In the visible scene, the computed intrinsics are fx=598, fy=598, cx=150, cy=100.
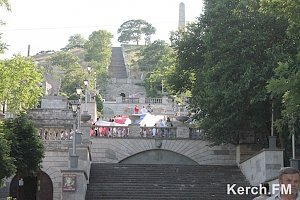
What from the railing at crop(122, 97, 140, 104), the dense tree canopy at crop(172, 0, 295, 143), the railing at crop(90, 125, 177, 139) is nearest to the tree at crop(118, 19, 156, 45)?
the railing at crop(122, 97, 140, 104)

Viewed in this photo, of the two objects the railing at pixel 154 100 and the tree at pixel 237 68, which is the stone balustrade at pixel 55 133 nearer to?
the tree at pixel 237 68

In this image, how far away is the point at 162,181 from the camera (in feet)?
87.2

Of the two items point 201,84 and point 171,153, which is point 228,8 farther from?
point 171,153

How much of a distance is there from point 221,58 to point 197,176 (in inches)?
221

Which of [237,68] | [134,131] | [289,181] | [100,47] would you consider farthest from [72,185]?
[100,47]

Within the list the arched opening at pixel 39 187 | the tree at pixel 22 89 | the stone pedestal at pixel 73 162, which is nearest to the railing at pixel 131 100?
the tree at pixel 22 89

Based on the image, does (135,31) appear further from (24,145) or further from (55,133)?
(24,145)

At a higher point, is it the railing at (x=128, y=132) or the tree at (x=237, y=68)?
the tree at (x=237, y=68)

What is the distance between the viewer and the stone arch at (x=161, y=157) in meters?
32.4

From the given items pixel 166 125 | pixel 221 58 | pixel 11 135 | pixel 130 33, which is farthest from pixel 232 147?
pixel 130 33

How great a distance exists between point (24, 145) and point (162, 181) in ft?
24.0

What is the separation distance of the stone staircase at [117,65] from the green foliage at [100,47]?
11.8ft

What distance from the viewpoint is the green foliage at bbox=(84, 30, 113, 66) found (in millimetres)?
105438

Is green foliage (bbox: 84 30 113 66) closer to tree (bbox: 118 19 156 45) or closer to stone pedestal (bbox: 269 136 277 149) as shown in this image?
tree (bbox: 118 19 156 45)
